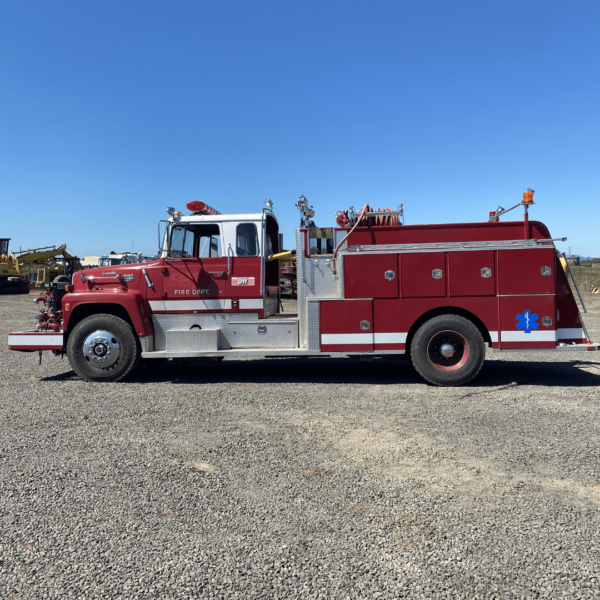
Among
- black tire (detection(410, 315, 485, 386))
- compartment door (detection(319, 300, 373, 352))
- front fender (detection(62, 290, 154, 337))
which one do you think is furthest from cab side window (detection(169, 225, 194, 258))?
black tire (detection(410, 315, 485, 386))

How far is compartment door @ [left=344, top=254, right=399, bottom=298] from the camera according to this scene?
691 cm

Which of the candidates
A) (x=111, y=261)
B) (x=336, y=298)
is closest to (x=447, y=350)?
(x=336, y=298)

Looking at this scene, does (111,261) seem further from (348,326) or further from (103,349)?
(348,326)

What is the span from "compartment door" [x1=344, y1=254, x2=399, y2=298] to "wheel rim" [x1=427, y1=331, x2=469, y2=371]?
871 mm

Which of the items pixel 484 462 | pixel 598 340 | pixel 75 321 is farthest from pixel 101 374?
pixel 598 340

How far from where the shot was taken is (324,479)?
12.2 ft

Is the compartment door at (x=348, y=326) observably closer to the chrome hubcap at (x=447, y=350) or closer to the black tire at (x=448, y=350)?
the black tire at (x=448, y=350)

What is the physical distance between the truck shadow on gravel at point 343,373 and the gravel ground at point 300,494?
790mm

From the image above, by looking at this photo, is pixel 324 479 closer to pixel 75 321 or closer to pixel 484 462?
pixel 484 462

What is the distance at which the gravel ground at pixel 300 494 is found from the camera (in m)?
2.52

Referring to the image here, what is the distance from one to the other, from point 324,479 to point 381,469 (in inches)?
20.1

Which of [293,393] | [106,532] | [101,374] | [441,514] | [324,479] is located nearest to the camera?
[106,532]

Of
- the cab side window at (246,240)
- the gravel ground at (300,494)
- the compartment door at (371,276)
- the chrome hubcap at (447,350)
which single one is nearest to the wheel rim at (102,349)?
the gravel ground at (300,494)

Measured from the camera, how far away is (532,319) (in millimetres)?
6750
